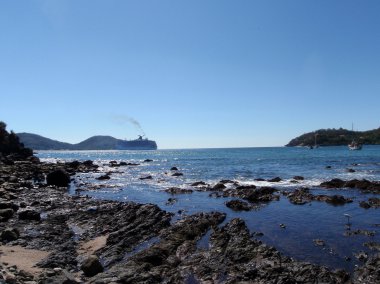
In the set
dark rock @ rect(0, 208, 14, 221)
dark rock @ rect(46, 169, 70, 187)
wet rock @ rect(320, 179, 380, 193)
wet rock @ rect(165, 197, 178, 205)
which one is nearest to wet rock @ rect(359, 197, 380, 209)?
wet rock @ rect(320, 179, 380, 193)

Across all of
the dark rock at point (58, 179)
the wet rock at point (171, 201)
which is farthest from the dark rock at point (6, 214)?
the dark rock at point (58, 179)

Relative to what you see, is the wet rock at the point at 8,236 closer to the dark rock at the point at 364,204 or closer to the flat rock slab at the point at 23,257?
the flat rock slab at the point at 23,257

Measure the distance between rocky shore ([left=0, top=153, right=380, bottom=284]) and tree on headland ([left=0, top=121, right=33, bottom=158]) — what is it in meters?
77.5

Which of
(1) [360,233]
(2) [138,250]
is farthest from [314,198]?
(2) [138,250]

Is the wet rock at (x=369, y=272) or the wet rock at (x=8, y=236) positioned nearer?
the wet rock at (x=369, y=272)

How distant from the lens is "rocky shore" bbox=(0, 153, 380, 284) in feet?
46.2

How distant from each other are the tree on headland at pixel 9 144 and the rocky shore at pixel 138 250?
7748 centimetres

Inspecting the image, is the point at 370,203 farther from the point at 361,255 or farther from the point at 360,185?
the point at 361,255

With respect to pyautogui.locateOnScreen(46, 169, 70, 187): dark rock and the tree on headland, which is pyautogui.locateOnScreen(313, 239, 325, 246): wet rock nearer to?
pyautogui.locateOnScreen(46, 169, 70, 187): dark rock

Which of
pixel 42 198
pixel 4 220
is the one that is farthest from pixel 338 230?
pixel 42 198

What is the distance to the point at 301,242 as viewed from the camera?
63.3ft

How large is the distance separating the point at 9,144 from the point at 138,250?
317 ft

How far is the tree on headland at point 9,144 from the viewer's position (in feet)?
327

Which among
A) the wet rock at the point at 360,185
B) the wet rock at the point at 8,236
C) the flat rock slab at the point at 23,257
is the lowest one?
the flat rock slab at the point at 23,257
